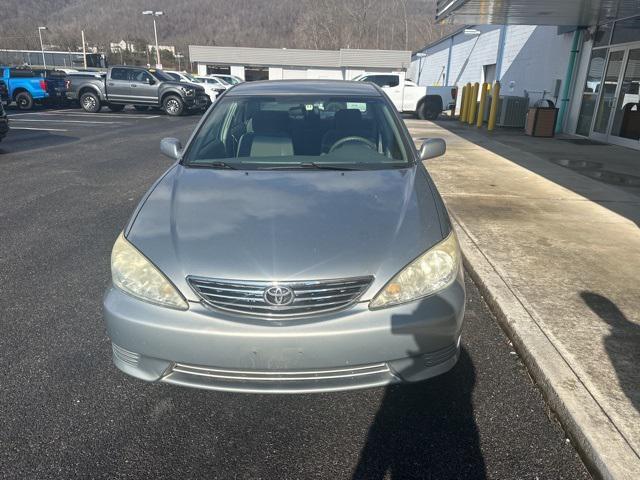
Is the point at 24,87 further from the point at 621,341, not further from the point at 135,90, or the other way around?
the point at 621,341

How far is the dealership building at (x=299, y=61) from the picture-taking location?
50.9m

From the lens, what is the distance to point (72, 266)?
427 centimetres

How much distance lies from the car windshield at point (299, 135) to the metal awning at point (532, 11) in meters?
10.3

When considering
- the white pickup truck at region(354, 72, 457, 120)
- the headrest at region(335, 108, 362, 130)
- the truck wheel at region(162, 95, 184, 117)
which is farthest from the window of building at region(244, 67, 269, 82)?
the headrest at region(335, 108, 362, 130)

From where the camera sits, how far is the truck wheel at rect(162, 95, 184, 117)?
67.1 ft

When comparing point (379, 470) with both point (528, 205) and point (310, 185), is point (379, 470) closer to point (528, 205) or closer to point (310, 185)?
point (310, 185)

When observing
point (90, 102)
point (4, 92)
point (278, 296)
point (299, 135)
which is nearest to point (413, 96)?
point (90, 102)

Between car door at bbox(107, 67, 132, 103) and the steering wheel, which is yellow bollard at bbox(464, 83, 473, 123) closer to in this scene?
car door at bbox(107, 67, 132, 103)

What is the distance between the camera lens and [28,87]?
20.3m

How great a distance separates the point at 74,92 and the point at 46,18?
154 m

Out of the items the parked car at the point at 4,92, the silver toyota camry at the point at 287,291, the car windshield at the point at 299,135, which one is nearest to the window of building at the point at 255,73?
the parked car at the point at 4,92

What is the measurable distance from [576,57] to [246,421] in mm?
15986

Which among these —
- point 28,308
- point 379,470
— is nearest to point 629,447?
point 379,470

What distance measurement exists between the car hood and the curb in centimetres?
101
